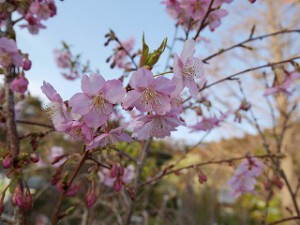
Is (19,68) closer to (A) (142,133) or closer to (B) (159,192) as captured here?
(A) (142,133)

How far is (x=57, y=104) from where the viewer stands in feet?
3.10

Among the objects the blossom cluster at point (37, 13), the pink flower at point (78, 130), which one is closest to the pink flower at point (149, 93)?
the pink flower at point (78, 130)

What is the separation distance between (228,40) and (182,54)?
10.7 meters

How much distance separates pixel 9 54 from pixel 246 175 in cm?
131

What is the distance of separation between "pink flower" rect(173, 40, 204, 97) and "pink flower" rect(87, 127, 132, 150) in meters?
0.19

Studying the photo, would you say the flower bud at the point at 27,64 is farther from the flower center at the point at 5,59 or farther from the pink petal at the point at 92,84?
the pink petal at the point at 92,84

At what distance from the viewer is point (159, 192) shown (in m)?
7.82

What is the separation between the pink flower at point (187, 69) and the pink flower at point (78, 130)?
252 millimetres

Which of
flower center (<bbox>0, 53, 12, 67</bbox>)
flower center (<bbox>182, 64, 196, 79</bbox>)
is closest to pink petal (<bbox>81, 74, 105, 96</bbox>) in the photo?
flower center (<bbox>182, 64, 196, 79</bbox>)

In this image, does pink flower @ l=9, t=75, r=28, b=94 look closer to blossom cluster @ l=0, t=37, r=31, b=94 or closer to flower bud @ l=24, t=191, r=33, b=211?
blossom cluster @ l=0, t=37, r=31, b=94

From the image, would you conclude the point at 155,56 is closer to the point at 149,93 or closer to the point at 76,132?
the point at 149,93

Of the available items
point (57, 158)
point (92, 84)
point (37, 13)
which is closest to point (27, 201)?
point (57, 158)

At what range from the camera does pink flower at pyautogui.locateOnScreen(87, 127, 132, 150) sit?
82 cm

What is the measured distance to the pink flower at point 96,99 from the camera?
0.83m
